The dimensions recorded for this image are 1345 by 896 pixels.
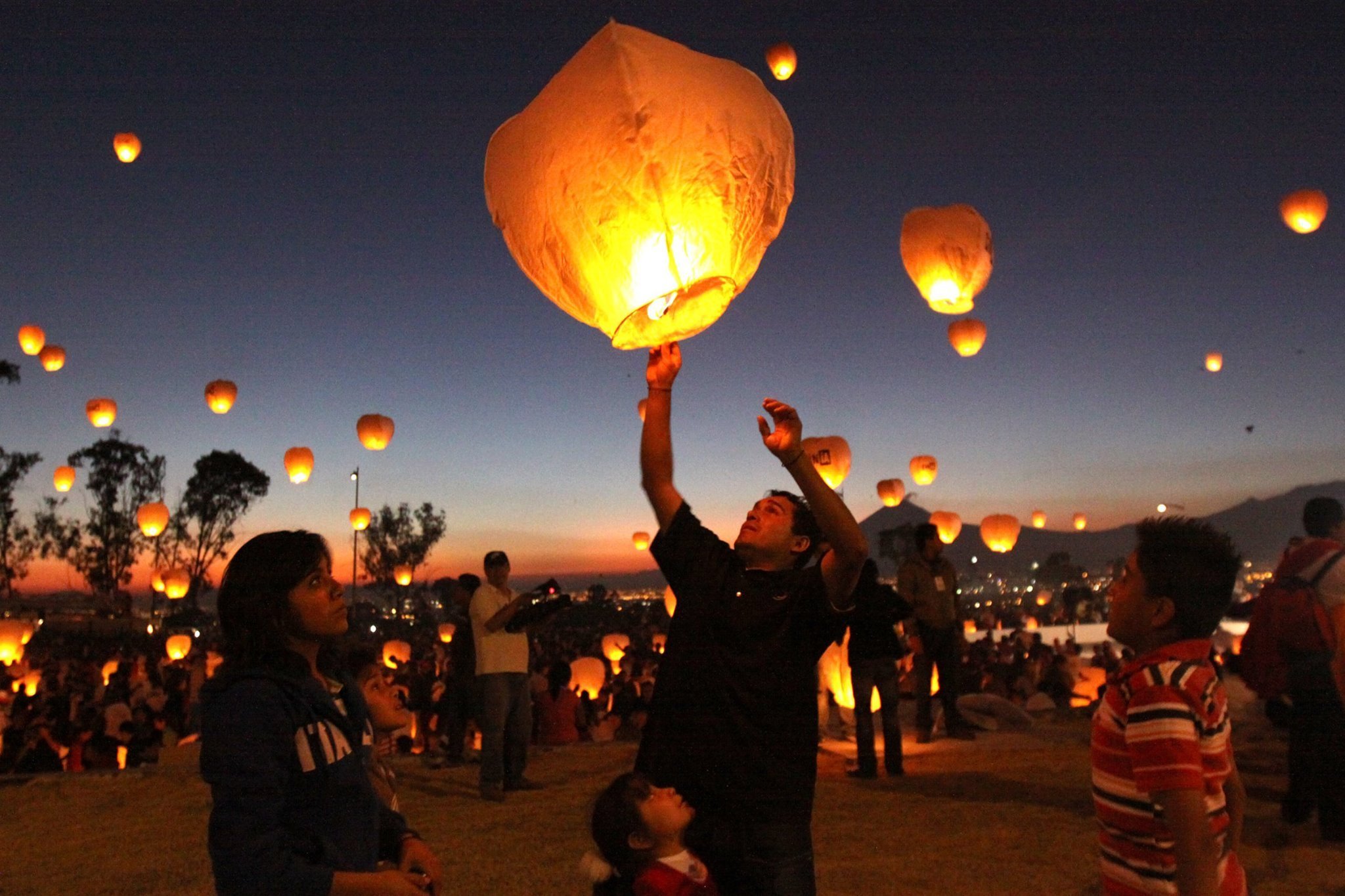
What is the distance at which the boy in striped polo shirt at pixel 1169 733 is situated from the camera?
169 cm

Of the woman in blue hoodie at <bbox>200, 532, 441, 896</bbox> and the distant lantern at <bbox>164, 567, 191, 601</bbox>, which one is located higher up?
the distant lantern at <bbox>164, 567, 191, 601</bbox>

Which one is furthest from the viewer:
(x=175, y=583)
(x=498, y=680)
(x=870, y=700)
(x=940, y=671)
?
(x=175, y=583)

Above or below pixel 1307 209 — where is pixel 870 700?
below

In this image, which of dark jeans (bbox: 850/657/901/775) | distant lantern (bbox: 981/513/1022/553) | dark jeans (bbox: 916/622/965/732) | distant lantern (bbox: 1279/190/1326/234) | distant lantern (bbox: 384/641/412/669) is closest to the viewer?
dark jeans (bbox: 850/657/901/775)

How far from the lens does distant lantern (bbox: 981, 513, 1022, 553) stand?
18.2 meters

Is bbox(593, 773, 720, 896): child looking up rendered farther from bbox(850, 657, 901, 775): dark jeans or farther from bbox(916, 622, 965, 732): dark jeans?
bbox(916, 622, 965, 732): dark jeans

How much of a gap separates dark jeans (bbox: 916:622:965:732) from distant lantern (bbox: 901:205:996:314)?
101 inches

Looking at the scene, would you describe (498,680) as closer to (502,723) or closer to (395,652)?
(502,723)

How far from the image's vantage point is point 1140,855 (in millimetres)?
1817

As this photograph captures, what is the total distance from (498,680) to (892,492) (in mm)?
14029

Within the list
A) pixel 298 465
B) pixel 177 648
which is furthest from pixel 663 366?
pixel 177 648

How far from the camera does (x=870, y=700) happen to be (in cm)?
610

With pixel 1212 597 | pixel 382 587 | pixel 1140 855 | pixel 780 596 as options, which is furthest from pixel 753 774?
pixel 382 587

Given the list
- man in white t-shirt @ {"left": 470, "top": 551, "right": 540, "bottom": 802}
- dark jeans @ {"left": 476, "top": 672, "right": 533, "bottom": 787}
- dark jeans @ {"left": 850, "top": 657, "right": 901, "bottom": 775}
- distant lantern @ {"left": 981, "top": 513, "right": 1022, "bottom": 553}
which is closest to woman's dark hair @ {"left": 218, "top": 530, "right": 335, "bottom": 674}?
man in white t-shirt @ {"left": 470, "top": 551, "right": 540, "bottom": 802}
